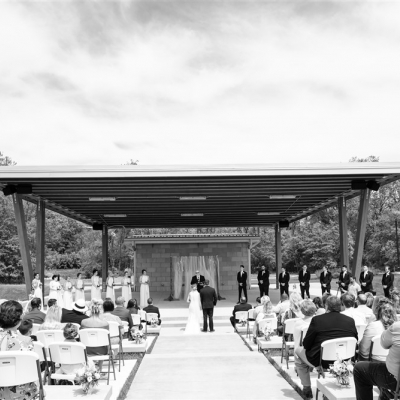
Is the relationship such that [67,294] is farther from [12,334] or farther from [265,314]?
[12,334]

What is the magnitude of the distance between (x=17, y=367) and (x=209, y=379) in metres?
2.93

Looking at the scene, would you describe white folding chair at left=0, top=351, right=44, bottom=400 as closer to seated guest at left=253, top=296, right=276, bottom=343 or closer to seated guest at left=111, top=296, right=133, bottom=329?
seated guest at left=111, top=296, right=133, bottom=329

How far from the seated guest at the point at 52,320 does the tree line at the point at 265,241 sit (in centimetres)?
3269

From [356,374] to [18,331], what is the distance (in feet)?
10.4

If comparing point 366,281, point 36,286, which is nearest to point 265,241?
point 366,281

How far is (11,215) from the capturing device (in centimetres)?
4075

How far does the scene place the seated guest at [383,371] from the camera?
151 inches

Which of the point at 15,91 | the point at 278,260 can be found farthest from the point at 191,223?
the point at 15,91

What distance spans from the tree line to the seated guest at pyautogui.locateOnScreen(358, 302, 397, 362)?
35999 mm

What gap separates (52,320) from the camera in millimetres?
7137

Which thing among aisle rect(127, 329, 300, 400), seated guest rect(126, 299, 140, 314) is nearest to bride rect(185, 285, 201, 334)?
seated guest rect(126, 299, 140, 314)

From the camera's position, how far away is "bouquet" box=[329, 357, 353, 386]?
15.2ft

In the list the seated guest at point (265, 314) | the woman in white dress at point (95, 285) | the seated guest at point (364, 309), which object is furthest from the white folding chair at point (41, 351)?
the woman in white dress at point (95, 285)

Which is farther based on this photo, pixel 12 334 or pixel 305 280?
pixel 305 280
